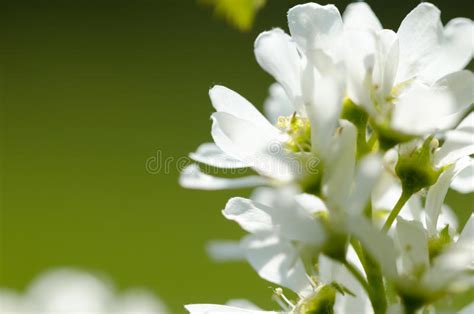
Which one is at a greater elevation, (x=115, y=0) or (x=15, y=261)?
(x=115, y=0)

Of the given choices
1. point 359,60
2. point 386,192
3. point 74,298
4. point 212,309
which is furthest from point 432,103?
point 74,298

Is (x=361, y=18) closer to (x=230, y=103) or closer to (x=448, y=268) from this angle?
(x=230, y=103)

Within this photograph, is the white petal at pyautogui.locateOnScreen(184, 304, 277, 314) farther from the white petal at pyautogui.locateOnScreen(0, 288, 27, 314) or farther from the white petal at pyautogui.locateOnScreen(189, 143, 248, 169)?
the white petal at pyautogui.locateOnScreen(0, 288, 27, 314)

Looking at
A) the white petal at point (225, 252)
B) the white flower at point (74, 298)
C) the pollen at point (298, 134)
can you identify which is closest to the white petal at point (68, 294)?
the white flower at point (74, 298)

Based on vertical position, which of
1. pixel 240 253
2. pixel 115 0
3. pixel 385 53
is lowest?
pixel 240 253

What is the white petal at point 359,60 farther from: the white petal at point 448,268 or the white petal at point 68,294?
the white petal at point 68,294

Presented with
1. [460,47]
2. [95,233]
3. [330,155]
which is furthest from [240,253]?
[95,233]

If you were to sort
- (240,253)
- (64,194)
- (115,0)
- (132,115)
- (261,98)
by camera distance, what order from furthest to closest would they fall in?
(115,0) → (132,115) → (261,98) → (64,194) → (240,253)

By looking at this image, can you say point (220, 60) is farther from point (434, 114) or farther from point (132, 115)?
point (434, 114)
